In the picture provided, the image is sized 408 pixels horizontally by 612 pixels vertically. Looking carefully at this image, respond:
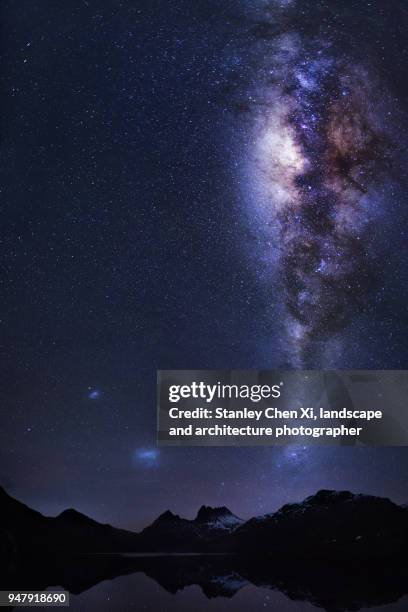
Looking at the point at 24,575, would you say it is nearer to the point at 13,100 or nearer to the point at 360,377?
the point at 360,377

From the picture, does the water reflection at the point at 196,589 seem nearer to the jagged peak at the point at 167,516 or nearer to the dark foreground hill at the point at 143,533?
the dark foreground hill at the point at 143,533

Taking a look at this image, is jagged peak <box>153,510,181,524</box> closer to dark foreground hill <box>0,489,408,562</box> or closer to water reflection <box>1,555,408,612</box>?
dark foreground hill <box>0,489,408,562</box>

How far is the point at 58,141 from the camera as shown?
9797 millimetres

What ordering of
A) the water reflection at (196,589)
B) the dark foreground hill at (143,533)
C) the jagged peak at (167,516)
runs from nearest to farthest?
the water reflection at (196,589)
the jagged peak at (167,516)
the dark foreground hill at (143,533)

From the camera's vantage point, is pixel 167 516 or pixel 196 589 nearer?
pixel 196 589

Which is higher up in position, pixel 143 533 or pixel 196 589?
pixel 143 533

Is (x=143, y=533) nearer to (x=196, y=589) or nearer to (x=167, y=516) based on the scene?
(x=167, y=516)

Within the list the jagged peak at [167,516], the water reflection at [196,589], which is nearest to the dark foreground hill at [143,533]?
the jagged peak at [167,516]

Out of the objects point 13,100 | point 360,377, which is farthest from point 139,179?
point 360,377

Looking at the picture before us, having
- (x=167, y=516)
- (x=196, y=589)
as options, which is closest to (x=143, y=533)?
(x=167, y=516)

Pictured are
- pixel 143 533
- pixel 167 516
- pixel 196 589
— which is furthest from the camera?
pixel 143 533

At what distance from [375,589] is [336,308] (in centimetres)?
570

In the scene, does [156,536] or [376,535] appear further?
[376,535]

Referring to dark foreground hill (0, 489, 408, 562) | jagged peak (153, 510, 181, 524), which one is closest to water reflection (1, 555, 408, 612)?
dark foreground hill (0, 489, 408, 562)
